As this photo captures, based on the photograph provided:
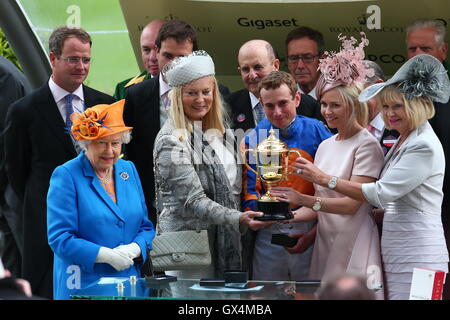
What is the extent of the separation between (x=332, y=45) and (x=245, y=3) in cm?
83

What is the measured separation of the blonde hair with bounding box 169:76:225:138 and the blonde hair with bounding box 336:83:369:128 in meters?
0.75

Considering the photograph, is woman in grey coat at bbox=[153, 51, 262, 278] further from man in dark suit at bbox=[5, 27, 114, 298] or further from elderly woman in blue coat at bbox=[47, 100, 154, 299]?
man in dark suit at bbox=[5, 27, 114, 298]

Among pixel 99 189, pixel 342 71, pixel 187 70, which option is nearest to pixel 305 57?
pixel 342 71

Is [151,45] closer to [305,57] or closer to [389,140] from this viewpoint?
[305,57]

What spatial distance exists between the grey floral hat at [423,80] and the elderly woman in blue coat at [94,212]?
1.56 meters

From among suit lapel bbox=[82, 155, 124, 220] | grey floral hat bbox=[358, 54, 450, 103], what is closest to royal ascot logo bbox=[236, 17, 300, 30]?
grey floral hat bbox=[358, 54, 450, 103]

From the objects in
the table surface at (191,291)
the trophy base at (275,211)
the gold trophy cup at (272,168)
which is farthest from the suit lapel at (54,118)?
the table surface at (191,291)

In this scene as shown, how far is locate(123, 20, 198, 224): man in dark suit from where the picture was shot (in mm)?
6508

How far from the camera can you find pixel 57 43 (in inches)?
264

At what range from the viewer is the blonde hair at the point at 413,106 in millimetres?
5141

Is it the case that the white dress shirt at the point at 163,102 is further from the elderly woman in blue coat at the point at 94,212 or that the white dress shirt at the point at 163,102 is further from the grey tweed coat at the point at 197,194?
the elderly woman in blue coat at the point at 94,212

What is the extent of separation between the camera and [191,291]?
4574mm
